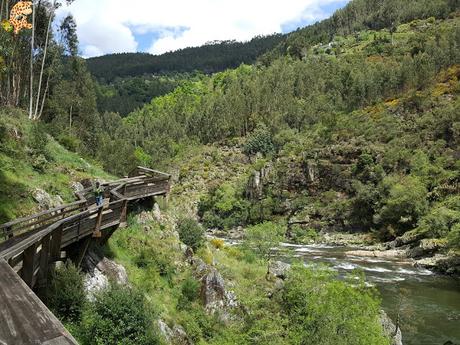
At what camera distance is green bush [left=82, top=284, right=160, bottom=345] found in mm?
14125

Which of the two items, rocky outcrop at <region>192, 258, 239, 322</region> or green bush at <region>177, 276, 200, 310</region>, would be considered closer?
green bush at <region>177, 276, 200, 310</region>

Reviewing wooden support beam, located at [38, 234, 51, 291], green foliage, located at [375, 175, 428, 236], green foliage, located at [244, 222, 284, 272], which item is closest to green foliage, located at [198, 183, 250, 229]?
green foliage, located at [375, 175, 428, 236]

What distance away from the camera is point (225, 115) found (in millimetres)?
144750

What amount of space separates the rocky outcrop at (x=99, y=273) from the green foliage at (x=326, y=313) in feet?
33.6

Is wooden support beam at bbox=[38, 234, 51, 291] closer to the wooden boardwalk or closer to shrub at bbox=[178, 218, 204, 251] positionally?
the wooden boardwalk

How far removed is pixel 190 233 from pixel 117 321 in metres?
13.8

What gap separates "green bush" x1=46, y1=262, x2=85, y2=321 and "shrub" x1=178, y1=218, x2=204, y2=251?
1348 cm

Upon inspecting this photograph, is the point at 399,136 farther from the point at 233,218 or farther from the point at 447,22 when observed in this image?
the point at 447,22

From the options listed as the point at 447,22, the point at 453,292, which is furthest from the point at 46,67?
the point at 447,22

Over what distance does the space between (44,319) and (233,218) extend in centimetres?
9494

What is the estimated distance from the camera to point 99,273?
17.5 metres

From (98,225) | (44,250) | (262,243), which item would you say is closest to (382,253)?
(262,243)

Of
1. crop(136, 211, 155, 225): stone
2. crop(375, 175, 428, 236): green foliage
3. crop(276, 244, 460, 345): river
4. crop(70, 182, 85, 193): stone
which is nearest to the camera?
crop(136, 211, 155, 225): stone

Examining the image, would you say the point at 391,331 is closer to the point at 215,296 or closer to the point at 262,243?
the point at 262,243
